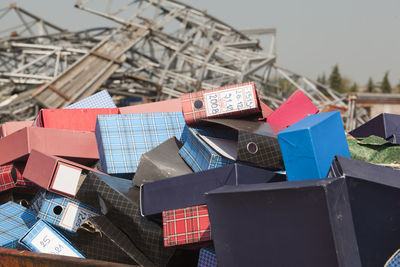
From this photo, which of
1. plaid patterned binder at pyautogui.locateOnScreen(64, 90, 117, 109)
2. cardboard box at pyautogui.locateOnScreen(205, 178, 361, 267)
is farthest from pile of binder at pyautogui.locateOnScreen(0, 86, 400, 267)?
plaid patterned binder at pyautogui.locateOnScreen(64, 90, 117, 109)

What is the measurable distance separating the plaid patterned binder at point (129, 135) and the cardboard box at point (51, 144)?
0.15 meters

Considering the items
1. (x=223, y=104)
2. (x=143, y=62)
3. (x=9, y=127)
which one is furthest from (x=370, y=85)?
(x=223, y=104)

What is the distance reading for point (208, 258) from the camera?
1952mm

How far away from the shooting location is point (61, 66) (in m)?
13.7

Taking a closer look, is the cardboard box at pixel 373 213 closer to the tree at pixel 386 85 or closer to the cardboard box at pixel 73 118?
the cardboard box at pixel 73 118

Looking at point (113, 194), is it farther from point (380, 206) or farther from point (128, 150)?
point (380, 206)

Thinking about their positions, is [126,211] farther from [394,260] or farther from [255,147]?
[394,260]

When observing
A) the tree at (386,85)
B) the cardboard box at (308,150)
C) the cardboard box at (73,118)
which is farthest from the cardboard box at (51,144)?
the tree at (386,85)

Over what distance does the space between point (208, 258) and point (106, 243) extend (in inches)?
22.8

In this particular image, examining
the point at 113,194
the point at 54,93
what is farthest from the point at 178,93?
the point at 113,194

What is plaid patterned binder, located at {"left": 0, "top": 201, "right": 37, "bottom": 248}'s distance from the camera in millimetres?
2496

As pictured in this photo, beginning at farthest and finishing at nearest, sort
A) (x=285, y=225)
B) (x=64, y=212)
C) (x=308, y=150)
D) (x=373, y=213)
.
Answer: (x=64, y=212), (x=308, y=150), (x=373, y=213), (x=285, y=225)

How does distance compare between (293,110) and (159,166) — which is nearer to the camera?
(159,166)

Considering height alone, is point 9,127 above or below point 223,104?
below
